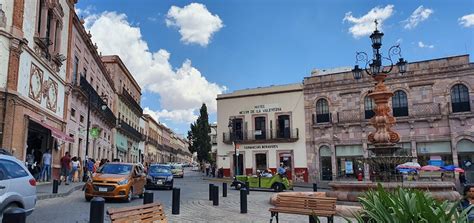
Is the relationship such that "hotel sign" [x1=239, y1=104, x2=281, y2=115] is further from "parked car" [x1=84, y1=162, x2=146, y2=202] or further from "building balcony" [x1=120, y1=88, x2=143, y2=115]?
"parked car" [x1=84, y1=162, x2=146, y2=202]

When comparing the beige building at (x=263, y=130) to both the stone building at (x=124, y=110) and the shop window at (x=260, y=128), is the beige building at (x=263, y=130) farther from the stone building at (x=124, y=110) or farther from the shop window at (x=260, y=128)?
the stone building at (x=124, y=110)

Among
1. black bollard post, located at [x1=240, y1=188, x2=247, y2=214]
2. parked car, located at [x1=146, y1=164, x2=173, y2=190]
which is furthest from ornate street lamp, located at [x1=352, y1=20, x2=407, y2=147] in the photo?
parked car, located at [x1=146, y1=164, x2=173, y2=190]

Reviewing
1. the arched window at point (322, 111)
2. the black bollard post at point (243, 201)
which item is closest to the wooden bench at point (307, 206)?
the black bollard post at point (243, 201)

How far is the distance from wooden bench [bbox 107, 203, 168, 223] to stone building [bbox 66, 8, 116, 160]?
1743cm

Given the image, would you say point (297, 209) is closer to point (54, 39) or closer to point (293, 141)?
point (54, 39)

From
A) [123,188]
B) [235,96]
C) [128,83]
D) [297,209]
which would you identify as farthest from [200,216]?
[128,83]

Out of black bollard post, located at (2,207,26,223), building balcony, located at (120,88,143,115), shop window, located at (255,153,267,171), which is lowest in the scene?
black bollard post, located at (2,207,26,223)

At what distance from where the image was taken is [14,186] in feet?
24.9

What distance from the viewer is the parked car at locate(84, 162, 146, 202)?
1351 cm

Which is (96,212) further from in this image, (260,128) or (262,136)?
(260,128)

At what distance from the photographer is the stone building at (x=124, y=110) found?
142 feet

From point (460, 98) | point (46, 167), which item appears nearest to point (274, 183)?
point (46, 167)

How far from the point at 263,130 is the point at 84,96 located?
16.3 metres

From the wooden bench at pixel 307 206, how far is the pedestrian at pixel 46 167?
14.4m
